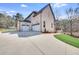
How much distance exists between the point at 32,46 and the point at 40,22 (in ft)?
1.26

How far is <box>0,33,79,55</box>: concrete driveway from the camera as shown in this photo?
87.7 inches

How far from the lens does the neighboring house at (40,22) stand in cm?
238

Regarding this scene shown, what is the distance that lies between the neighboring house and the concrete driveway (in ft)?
0.46

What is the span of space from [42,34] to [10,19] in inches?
20.1

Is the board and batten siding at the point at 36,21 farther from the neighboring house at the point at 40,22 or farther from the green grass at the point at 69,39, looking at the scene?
the green grass at the point at 69,39

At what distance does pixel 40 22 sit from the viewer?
241 centimetres

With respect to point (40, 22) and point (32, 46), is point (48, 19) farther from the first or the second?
point (32, 46)

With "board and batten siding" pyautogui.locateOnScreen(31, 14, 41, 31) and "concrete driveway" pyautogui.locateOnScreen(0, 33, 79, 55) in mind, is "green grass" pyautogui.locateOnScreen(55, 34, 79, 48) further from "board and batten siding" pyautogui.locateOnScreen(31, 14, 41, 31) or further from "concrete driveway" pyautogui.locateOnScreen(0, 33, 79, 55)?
"board and batten siding" pyautogui.locateOnScreen(31, 14, 41, 31)

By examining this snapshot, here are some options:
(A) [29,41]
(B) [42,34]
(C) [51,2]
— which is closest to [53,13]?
(C) [51,2]

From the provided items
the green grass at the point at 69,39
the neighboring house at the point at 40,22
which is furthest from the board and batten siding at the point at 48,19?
the green grass at the point at 69,39

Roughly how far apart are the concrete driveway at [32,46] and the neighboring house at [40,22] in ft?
0.46

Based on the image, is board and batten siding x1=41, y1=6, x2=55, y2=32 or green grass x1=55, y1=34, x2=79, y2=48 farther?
board and batten siding x1=41, y1=6, x2=55, y2=32

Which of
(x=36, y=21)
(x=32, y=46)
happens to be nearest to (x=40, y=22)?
(x=36, y=21)

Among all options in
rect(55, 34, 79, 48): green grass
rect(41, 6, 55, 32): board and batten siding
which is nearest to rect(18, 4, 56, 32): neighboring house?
rect(41, 6, 55, 32): board and batten siding
